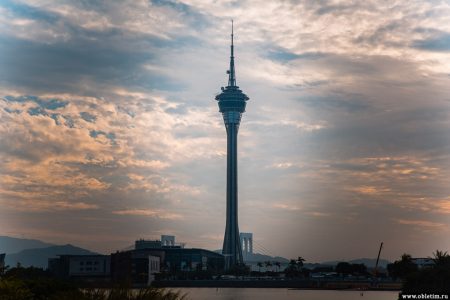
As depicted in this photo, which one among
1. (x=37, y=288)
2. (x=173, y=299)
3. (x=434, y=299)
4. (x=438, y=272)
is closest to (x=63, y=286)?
(x=37, y=288)

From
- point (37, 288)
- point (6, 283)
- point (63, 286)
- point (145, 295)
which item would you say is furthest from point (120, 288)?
point (63, 286)

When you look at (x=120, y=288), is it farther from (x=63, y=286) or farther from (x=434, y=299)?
(x=434, y=299)

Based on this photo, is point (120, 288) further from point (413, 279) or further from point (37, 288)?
point (413, 279)

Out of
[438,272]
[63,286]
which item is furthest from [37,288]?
[438,272]

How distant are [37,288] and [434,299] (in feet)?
200

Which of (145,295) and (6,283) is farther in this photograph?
(6,283)

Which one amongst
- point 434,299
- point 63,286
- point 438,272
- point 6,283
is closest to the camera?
point 6,283

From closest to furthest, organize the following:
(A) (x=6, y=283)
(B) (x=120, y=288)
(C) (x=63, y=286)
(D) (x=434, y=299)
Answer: (B) (x=120, y=288), (A) (x=6, y=283), (C) (x=63, y=286), (D) (x=434, y=299)

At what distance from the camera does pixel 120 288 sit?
55188mm

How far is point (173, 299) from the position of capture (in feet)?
188

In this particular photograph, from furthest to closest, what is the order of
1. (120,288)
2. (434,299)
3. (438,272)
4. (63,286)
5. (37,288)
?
(438,272) < (434,299) < (63,286) < (37,288) < (120,288)

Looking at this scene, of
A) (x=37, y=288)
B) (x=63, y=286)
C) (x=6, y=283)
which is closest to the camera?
(x=6, y=283)

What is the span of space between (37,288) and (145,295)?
140 ft

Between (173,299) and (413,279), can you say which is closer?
(173,299)
